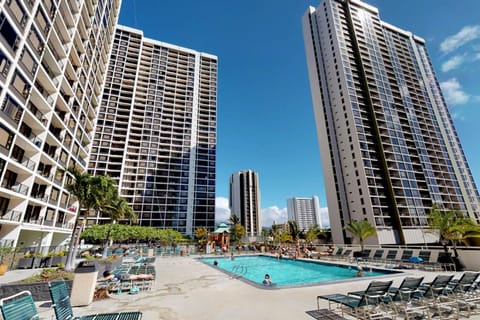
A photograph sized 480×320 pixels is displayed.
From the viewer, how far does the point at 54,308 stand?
370 centimetres

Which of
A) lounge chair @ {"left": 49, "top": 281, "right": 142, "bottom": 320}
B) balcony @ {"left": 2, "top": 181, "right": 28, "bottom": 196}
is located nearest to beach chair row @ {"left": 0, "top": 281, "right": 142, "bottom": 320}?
lounge chair @ {"left": 49, "top": 281, "right": 142, "bottom": 320}

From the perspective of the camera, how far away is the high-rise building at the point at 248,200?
11156 centimetres

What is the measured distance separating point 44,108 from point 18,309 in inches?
1114

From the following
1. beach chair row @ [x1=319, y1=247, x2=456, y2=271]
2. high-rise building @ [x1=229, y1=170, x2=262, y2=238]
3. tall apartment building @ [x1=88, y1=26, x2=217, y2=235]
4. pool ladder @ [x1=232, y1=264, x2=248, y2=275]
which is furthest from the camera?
high-rise building @ [x1=229, y1=170, x2=262, y2=238]

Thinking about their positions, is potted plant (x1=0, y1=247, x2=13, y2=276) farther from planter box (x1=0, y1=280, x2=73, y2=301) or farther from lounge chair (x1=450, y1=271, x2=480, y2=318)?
lounge chair (x1=450, y1=271, x2=480, y2=318)

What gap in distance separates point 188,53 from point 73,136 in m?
63.1

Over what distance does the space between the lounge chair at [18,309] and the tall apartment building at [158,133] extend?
202ft

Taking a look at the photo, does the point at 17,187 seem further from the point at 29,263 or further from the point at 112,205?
the point at 112,205

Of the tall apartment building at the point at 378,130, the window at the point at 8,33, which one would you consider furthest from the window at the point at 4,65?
the tall apartment building at the point at 378,130

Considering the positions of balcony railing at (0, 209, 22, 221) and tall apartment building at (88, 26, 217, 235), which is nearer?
balcony railing at (0, 209, 22, 221)

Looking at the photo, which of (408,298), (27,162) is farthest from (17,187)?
(408,298)

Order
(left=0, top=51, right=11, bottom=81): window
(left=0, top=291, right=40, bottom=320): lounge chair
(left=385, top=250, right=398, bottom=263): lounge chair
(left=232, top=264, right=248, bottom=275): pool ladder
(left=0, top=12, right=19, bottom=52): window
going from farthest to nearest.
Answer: (left=385, top=250, right=398, bottom=263): lounge chair, (left=232, top=264, right=248, bottom=275): pool ladder, (left=0, top=51, right=11, bottom=81): window, (left=0, top=12, right=19, bottom=52): window, (left=0, top=291, right=40, bottom=320): lounge chair

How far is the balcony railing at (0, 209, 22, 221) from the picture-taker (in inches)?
751

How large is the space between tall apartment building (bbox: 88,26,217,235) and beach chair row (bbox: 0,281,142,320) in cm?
6034
